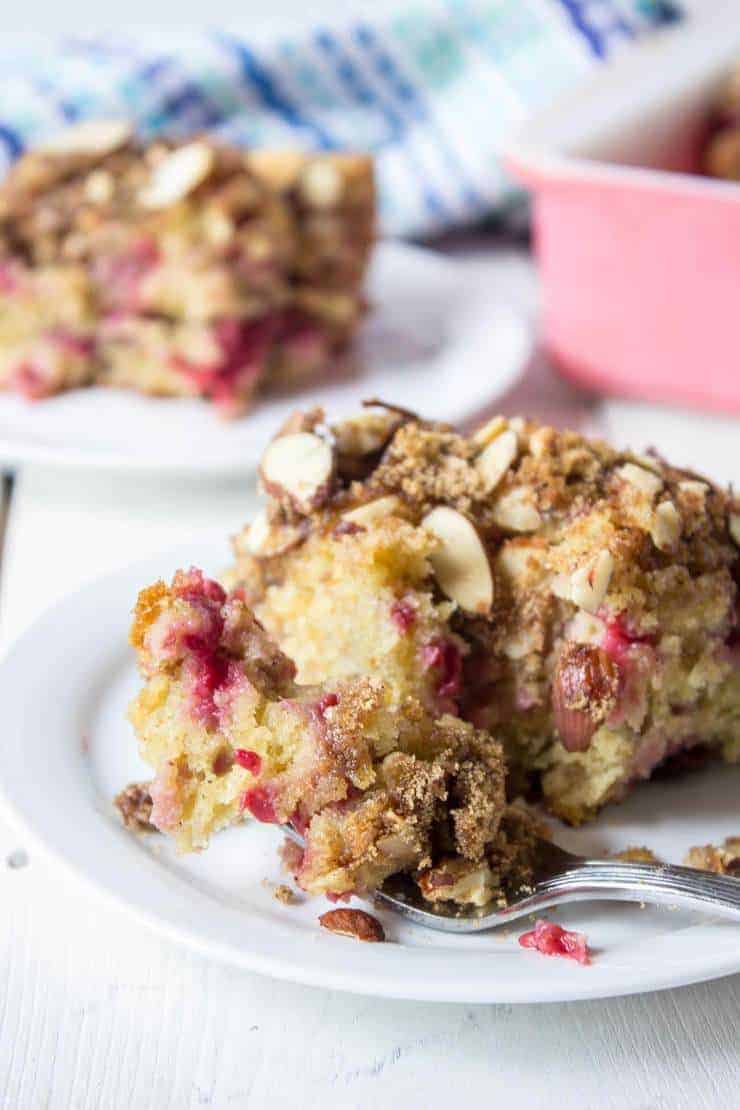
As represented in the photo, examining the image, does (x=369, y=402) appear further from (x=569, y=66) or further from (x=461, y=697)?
(x=569, y=66)

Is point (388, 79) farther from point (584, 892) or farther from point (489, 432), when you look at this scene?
point (584, 892)

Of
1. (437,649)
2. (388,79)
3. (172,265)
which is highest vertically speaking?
(437,649)

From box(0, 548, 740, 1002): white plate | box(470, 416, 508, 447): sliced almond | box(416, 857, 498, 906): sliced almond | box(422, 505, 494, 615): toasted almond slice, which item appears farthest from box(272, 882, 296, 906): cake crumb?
box(470, 416, 508, 447): sliced almond

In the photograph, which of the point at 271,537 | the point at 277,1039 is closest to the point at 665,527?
the point at 271,537

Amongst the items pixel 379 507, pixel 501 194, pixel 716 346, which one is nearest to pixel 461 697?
pixel 379 507

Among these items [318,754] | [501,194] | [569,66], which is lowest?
[501,194]
